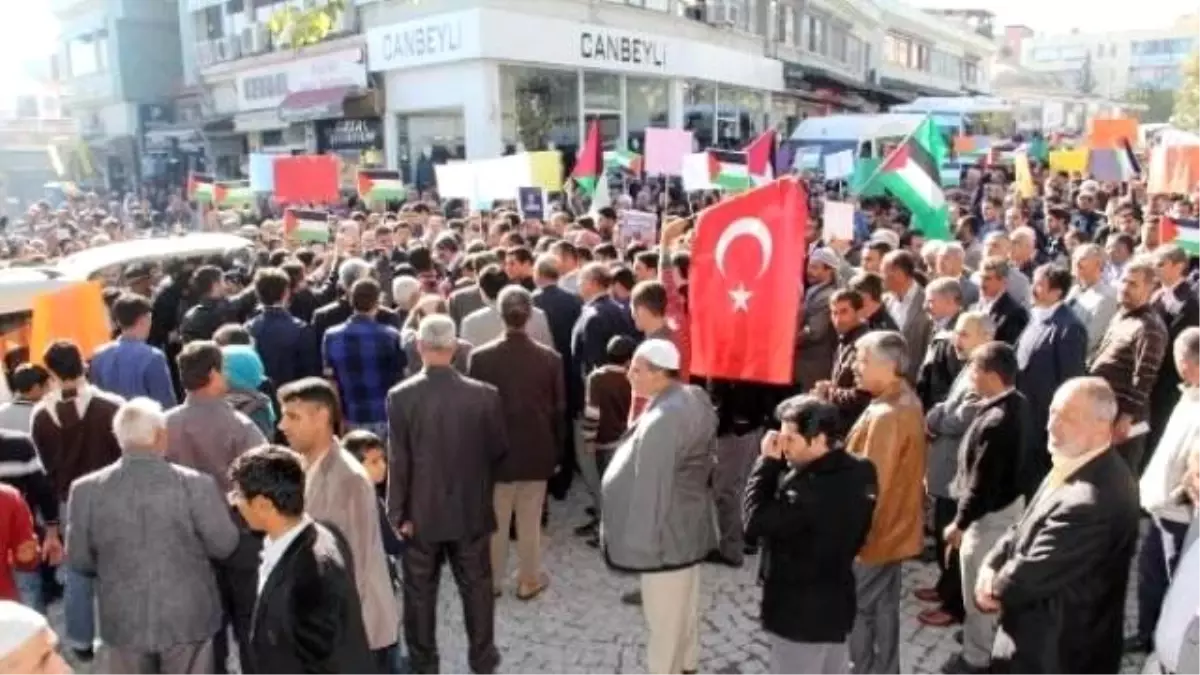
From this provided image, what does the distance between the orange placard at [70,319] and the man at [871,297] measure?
4.59m

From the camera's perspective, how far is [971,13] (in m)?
74.7

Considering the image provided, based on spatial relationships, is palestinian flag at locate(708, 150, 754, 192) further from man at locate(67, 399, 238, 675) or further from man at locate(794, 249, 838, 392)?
man at locate(67, 399, 238, 675)

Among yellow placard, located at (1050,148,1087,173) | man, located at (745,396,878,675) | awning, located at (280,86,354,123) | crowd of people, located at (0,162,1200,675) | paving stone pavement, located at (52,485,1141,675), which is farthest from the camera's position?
awning, located at (280,86,354,123)

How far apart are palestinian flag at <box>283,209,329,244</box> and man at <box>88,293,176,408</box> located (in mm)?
5182

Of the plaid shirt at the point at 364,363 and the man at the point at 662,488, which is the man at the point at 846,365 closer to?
the man at the point at 662,488

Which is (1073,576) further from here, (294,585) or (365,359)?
(365,359)

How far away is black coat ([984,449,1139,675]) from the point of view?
12.1 feet

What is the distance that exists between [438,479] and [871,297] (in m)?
2.86

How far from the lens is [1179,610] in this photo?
3.52 metres

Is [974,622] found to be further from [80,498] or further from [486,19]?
[486,19]

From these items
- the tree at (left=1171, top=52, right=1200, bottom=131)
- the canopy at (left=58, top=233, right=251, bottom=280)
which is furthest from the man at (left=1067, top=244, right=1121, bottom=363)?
the tree at (left=1171, top=52, right=1200, bottom=131)

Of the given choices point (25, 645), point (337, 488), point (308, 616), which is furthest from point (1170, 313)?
point (25, 645)

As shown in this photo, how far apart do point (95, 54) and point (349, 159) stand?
16.3 metres

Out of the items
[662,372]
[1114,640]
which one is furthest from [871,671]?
[662,372]
